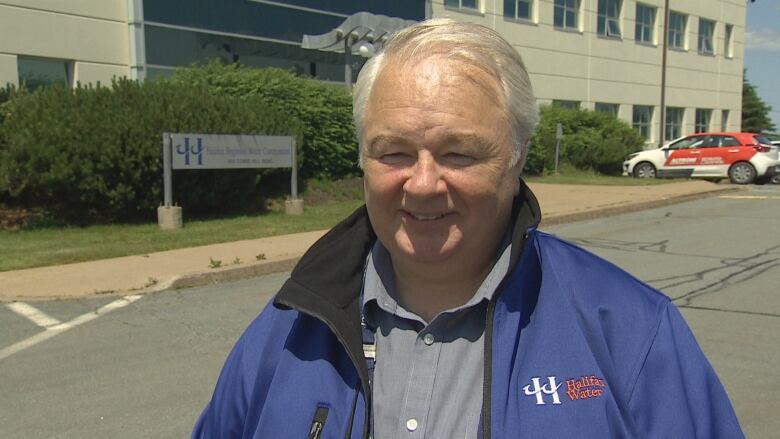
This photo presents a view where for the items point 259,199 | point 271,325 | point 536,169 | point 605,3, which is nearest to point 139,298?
point 271,325

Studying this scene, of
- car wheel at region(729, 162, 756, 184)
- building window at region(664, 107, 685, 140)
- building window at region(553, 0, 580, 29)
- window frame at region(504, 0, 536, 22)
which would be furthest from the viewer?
building window at region(664, 107, 685, 140)

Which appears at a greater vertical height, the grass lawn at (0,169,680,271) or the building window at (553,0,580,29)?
the building window at (553,0,580,29)

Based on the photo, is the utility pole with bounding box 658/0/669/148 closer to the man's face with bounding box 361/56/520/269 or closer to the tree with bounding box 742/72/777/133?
the tree with bounding box 742/72/777/133

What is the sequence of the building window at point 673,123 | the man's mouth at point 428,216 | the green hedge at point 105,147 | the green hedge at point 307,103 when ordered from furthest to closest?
1. the building window at point 673,123
2. the green hedge at point 307,103
3. the green hedge at point 105,147
4. the man's mouth at point 428,216

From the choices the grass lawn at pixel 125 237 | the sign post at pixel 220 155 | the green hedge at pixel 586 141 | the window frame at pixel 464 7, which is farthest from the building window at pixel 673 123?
the grass lawn at pixel 125 237

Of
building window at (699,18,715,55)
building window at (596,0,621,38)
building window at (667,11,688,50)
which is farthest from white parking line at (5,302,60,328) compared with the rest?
building window at (699,18,715,55)

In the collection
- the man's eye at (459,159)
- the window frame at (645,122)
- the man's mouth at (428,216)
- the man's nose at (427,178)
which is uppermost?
the window frame at (645,122)

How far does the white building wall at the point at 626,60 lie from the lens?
102 feet

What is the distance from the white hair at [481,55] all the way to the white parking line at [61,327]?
5166 mm

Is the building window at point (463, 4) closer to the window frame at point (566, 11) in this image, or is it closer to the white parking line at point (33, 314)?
the window frame at point (566, 11)

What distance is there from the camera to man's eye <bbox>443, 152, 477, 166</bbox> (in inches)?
67.4

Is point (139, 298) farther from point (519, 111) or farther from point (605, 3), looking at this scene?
point (605, 3)

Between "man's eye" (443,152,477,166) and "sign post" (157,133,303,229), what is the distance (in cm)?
1130

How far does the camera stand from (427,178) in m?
1.73
